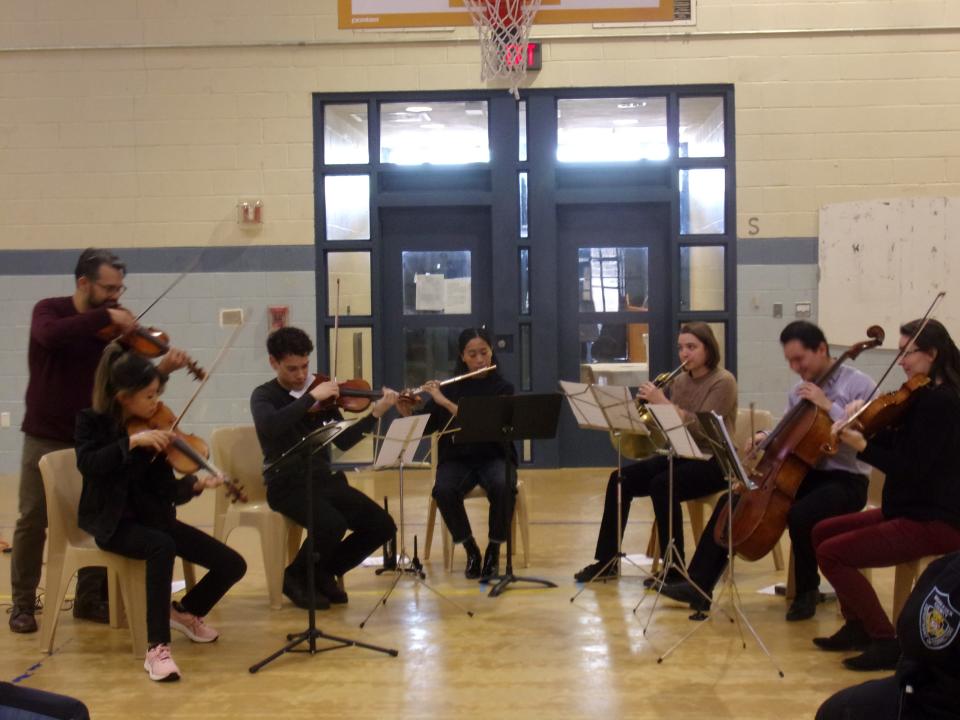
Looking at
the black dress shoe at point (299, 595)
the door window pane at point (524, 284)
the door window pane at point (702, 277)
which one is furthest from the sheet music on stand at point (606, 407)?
the door window pane at point (702, 277)

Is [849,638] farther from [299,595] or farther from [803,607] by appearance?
[299,595]

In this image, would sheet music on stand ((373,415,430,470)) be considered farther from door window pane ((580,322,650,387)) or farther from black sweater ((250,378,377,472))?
door window pane ((580,322,650,387))

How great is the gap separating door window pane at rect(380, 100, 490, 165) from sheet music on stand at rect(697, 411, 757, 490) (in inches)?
166

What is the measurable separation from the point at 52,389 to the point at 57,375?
0.06 m

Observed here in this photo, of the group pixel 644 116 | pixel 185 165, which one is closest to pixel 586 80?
pixel 644 116

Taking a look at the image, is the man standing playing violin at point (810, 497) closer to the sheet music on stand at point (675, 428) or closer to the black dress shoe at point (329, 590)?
the sheet music on stand at point (675, 428)

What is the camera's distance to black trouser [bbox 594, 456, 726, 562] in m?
4.54

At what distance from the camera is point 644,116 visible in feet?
24.4

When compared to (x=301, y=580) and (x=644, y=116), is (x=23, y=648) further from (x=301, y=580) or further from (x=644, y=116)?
(x=644, y=116)

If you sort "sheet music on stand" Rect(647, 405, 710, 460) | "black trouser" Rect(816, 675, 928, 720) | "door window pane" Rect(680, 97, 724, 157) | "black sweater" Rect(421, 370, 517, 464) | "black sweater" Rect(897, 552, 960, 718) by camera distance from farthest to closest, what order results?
"door window pane" Rect(680, 97, 724, 157) → "black sweater" Rect(421, 370, 517, 464) → "sheet music on stand" Rect(647, 405, 710, 460) → "black trouser" Rect(816, 675, 928, 720) → "black sweater" Rect(897, 552, 960, 718)

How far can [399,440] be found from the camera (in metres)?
4.05

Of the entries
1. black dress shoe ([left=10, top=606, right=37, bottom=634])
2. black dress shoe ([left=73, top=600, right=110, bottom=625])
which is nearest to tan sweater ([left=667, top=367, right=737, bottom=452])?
black dress shoe ([left=73, top=600, right=110, bottom=625])

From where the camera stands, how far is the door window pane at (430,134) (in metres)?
7.45

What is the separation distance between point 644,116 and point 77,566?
508cm
